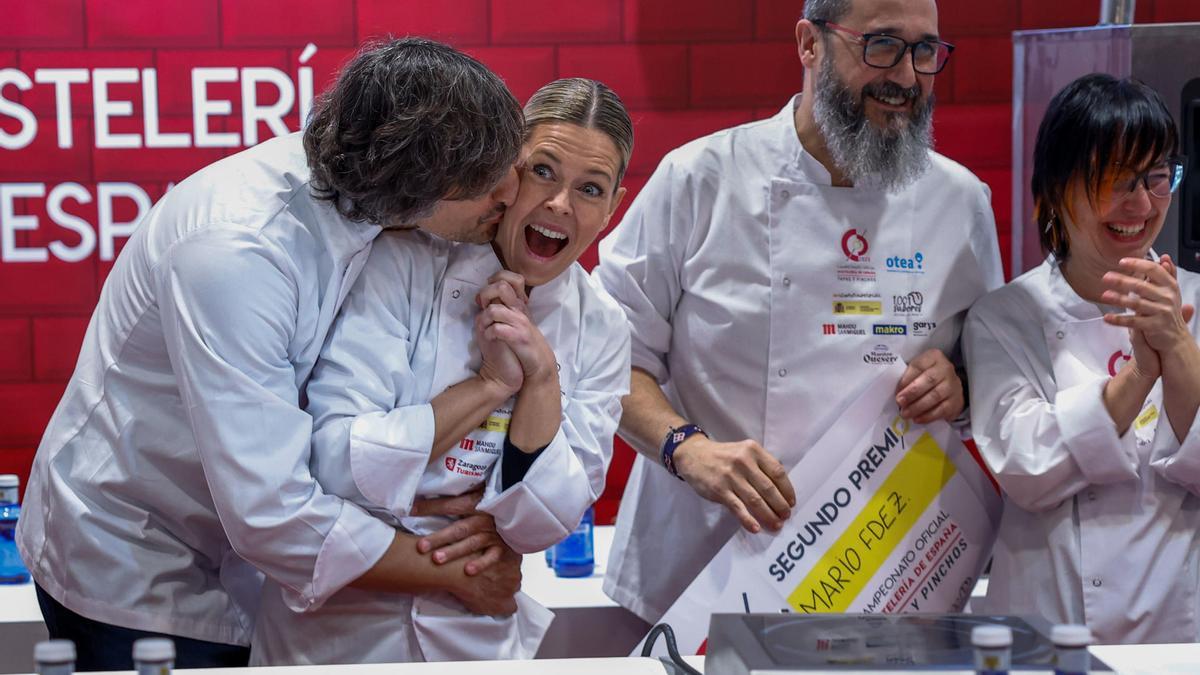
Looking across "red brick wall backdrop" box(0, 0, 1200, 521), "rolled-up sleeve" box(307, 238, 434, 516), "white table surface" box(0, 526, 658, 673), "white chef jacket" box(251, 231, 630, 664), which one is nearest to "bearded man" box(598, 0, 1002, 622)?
"white table surface" box(0, 526, 658, 673)

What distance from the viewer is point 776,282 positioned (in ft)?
7.89

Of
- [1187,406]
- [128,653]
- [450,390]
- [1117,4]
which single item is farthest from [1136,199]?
[128,653]

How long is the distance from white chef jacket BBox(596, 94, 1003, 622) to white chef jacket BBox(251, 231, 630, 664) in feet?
1.69

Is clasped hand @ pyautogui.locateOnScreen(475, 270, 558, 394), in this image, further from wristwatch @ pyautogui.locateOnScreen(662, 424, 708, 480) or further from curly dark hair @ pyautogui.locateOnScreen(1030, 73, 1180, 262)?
curly dark hair @ pyautogui.locateOnScreen(1030, 73, 1180, 262)

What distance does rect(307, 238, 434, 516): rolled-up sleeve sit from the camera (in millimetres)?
1729

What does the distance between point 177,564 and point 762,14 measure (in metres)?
2.41

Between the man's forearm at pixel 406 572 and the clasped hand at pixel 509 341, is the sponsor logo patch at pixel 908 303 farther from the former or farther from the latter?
the man's forearm at pixel 406 572

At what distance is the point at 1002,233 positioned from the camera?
3.78m

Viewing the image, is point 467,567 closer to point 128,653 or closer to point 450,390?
point 450,390

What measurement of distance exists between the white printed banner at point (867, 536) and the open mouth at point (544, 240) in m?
0.66

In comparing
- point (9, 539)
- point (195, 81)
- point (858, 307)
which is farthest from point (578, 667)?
point (195, 81)

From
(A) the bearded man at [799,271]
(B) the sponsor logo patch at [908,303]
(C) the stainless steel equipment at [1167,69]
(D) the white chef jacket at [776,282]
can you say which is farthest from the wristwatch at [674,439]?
(C) the stainless steel equipment at [1167,69]

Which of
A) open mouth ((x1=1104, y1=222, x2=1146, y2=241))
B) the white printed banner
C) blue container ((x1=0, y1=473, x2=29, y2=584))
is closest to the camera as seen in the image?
open mouth ((x1=1104, y1=222, x2=1146, y2=241))

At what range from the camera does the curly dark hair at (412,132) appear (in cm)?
167
